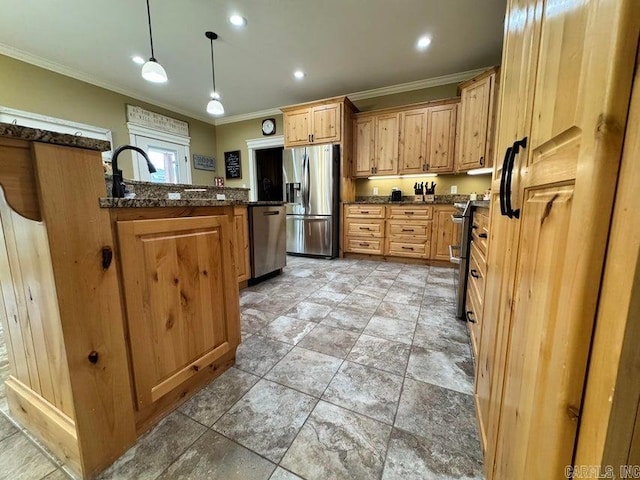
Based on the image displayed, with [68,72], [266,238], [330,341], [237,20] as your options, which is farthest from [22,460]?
[68,72]

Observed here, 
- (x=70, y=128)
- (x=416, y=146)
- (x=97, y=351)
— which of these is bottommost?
(x=97, y=351)

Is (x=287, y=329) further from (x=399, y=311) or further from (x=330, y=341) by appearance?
(x=399, y=311)

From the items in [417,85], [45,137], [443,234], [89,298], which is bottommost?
[443,234]

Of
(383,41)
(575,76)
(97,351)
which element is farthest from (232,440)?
(383,41)

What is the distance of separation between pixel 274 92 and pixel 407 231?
311 cm

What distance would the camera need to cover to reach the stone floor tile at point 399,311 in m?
1.98

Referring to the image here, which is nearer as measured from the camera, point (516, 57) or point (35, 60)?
point (516, 57)

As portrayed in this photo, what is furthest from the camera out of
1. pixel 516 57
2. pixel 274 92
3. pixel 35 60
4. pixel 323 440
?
pixel 274 92

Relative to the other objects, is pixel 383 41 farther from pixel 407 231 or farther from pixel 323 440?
pixel 323 440

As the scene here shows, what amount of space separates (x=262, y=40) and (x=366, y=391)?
3.51 meters

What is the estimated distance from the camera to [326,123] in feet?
12.9

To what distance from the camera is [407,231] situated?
3682 millimetres

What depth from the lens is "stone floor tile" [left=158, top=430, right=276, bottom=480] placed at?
844 mm

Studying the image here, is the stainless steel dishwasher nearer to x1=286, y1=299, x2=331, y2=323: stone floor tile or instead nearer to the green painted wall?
x1=286, y1=299, x2=331, y2=323: stone floor tile
